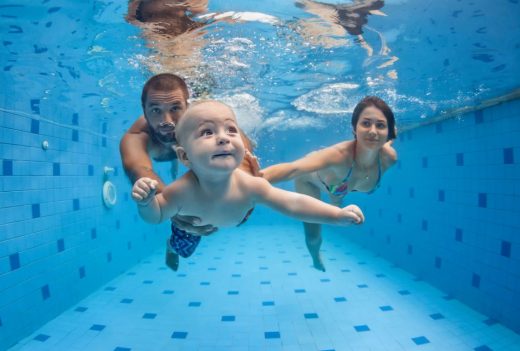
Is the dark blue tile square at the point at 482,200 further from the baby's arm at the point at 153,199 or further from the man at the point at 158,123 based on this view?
the baby's arm at the point at 153,199

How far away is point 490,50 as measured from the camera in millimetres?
5906

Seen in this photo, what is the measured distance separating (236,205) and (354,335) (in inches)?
180

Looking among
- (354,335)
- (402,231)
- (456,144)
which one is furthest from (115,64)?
(402,231)

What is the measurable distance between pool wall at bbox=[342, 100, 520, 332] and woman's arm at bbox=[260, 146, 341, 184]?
4.54m

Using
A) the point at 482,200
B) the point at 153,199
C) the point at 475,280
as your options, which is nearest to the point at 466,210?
the point at 482,200

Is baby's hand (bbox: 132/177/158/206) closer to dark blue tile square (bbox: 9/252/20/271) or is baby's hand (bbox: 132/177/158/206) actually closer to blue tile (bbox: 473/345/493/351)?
dark blue tile square (bbox: 9/252/20/271)

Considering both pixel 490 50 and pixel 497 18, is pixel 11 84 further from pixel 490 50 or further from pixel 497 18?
pixel 490 50

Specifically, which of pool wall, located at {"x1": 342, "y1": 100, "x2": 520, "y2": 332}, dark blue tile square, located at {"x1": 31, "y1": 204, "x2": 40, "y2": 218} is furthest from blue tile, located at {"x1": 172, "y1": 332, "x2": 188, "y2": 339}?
pool wall, located at {"x1": 342, "y1": 100, "x2": 520, "y2": 332}

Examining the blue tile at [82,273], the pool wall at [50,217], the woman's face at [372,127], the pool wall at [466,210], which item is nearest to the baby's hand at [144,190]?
the woman's face at [372,127]

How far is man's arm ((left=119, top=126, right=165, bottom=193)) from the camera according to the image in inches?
116

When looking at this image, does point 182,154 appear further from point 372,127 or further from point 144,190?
point 372,127

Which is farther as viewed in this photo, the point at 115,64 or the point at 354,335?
the point at 115,64

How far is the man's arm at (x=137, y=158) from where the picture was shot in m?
2.96

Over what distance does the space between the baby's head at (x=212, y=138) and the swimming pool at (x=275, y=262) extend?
3.30 metres
